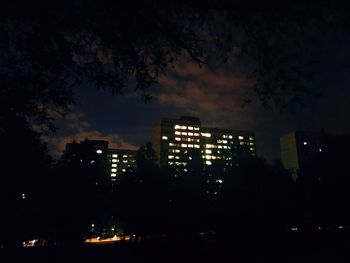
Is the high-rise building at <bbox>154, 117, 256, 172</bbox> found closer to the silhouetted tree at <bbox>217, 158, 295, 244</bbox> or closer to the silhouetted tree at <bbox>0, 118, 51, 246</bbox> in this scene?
the silhouetted tree at <bbox>217, 158, 295, 244</bbox>

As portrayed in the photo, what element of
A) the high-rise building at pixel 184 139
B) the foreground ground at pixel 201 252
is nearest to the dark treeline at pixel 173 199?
the foreground ground at pixel 201 252

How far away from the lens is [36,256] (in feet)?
58.3

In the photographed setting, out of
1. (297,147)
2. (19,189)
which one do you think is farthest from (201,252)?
(297,147)

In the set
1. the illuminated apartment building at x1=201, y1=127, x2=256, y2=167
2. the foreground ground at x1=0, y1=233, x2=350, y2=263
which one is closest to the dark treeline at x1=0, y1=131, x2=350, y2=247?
the foreground ground at x1=0, y1=233, x2=350, y2=263

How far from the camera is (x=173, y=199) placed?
34.3 metres

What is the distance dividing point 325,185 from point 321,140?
1148cm


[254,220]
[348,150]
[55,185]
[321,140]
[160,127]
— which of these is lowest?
[254,220]

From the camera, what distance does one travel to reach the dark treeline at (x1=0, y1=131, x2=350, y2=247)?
25062 millimetres

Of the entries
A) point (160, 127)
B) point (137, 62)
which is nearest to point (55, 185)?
point (137, 62)

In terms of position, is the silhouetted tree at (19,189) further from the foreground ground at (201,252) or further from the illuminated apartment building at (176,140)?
the illuminated apartment building at (176,140)

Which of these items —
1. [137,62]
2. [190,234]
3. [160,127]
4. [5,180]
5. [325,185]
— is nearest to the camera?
[137,62]

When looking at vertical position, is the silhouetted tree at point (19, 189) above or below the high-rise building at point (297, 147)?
below

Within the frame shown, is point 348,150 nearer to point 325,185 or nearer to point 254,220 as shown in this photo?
point 325,185

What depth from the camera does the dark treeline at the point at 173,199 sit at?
2506cm
